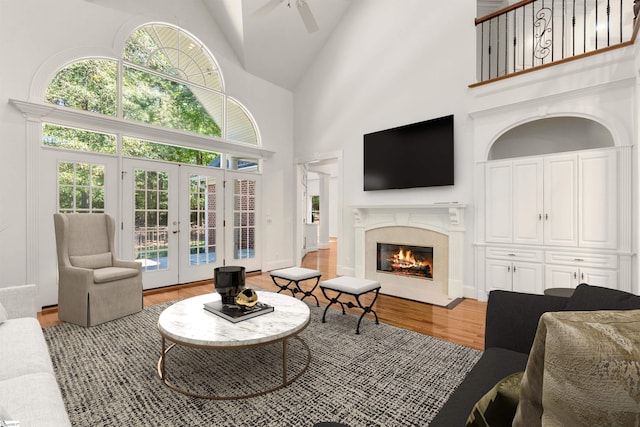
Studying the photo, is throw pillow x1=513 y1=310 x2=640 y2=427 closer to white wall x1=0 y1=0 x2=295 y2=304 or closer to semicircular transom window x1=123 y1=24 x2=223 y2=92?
white wall x1=0 y1=0 x2=295 y2=304

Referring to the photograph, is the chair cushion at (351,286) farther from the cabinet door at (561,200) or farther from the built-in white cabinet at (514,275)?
the cabinet door at (561,200)

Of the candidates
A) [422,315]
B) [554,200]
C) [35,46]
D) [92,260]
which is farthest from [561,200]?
[35,46]

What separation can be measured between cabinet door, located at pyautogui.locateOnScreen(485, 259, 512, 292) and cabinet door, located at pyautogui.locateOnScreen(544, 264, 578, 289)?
393 millimetres

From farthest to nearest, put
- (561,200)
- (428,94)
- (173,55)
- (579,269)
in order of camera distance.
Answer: (173,55)
(428,94)
(561,200)
(579,269)

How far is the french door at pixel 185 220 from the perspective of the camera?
4449 mm

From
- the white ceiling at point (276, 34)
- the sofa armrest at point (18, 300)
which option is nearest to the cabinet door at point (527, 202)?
the white ceiling at point (276, 34)

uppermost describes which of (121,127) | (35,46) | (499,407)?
(35,46)

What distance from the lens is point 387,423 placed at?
1641mm

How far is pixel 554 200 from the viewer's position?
11.6 feet

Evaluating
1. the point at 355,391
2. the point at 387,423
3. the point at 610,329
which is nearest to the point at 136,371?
the point at 355,391

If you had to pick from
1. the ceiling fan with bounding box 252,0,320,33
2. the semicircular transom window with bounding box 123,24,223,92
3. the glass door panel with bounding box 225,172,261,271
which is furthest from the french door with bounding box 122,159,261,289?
the ceiling fan with bounding box 252,0,320,33

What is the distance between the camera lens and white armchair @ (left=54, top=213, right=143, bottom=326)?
10.1 ft

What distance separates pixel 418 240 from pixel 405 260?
42cm

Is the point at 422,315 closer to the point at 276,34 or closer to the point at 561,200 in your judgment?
the point at 561,200
